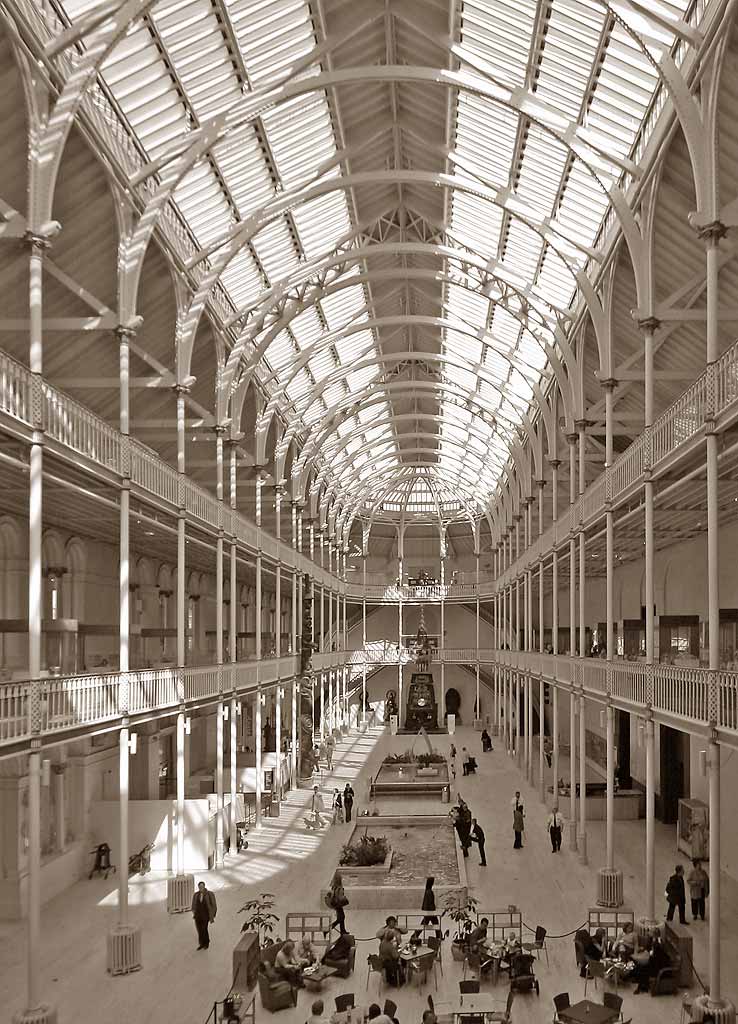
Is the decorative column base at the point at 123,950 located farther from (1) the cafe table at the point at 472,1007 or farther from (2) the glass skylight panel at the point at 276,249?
(2) the glass skylight panel at the point at 276,249

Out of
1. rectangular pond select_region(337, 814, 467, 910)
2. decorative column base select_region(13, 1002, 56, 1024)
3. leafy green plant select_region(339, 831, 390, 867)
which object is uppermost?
decorative column base select_region(13, 1002, 56, 1024)

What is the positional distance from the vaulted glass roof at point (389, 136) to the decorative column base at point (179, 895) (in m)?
13.8

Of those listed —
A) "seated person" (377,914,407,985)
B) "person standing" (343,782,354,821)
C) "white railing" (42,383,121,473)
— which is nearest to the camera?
"white railing" (42,383,121,473)

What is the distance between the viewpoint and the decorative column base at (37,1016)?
1452 centimetres

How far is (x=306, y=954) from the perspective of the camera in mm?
17984

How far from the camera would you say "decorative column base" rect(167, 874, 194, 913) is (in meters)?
22.2

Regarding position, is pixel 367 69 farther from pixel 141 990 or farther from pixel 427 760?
pixel 427 760

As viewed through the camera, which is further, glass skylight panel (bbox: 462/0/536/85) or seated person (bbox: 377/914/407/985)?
glass skylight panel (bbox: 462/0/536/85)

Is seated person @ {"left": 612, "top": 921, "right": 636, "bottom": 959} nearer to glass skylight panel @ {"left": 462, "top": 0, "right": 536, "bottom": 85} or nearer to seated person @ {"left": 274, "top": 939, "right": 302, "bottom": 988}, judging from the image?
seated person @ {"left": 274, "top": 939, "right": 302, "bottom": 988}

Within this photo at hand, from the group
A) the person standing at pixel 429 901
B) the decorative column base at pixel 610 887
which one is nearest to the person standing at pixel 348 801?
the person standing at pixel 429 901

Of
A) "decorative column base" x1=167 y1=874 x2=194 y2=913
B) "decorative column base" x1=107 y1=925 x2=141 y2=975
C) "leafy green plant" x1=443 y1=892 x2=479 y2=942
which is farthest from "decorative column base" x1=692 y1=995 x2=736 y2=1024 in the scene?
"decorative column base" x1=167 y1=874 x2=194 y2=913

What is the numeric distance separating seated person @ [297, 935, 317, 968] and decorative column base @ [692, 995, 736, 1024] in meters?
6.41

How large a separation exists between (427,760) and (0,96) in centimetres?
3514

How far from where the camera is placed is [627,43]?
60.8 feet
